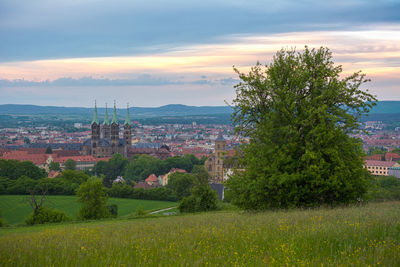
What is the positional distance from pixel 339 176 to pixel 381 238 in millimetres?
8778

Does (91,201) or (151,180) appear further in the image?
(151,180)

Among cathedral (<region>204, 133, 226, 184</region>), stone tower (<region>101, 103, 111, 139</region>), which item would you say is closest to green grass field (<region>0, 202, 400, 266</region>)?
cathedral (<region>204, 133, 226, 184</region>)

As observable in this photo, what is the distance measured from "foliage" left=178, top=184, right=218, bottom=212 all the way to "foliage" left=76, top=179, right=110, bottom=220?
7.11 m

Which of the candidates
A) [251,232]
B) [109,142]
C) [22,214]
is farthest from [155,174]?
[251,232]

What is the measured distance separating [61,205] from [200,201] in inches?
1031

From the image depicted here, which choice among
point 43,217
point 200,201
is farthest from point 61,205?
point 200,201

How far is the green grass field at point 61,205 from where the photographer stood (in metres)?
49.7

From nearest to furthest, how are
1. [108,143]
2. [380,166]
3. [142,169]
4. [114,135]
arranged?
[380,166] < [142,169] < [114,135] < [108,143]

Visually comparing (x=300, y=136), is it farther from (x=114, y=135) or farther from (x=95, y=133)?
(x=95, y=133)

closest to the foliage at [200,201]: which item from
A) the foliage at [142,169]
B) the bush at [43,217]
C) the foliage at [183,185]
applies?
the bush at [43,217]

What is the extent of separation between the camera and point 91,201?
1484 inches

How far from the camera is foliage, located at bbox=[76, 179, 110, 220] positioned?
37.4 meters

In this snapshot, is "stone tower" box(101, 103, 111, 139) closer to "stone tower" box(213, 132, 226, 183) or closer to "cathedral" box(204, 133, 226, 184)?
"cathedral" box(204, 133, 226, 184)

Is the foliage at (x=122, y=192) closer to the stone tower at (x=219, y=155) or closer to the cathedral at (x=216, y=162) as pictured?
the stone tower at (x=219, y=155)
